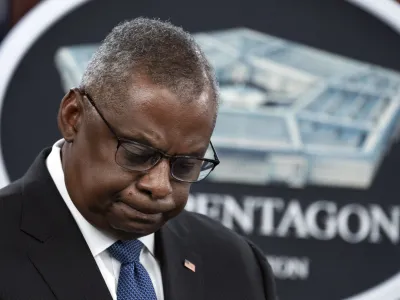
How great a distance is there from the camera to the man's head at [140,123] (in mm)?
1160

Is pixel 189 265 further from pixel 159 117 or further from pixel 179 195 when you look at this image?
pixel 159 117

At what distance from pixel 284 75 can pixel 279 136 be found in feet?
0.64

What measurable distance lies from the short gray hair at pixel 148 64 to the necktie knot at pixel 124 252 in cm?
25

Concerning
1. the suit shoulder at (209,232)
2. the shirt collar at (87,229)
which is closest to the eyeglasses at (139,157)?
the shirt collar at (87,229)

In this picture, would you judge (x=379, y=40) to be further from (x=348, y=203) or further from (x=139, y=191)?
(x=139, y=191)

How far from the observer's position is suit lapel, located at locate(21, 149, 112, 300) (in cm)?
123

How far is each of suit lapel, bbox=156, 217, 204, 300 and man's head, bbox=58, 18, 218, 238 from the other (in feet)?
0.48

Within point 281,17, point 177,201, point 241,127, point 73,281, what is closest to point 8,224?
point 73,281

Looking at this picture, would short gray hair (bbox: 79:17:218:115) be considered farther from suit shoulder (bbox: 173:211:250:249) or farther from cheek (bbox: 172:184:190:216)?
suit shoulder (bbox: 173:211:250:249)

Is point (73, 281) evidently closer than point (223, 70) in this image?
Yes

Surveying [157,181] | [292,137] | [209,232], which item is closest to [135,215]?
[157,181]

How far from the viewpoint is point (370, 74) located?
251cm

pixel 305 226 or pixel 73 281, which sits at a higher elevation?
pixel 73 281

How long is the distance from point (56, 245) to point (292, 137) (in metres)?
1.33
